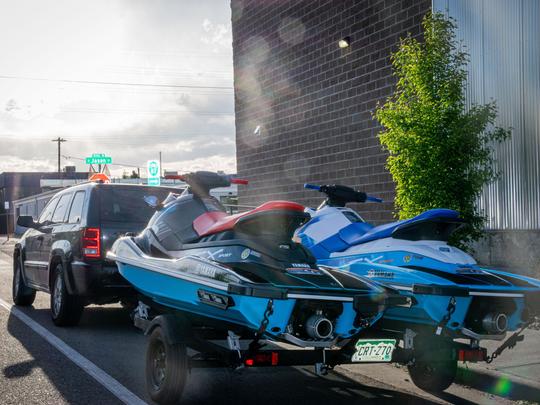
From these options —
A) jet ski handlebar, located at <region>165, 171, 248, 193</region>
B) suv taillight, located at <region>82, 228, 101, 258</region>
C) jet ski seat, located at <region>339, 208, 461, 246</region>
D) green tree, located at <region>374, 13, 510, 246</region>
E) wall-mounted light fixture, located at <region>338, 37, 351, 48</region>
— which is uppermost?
wall-mounted light fixture, located at <region>338, 37, 351, 48</region>

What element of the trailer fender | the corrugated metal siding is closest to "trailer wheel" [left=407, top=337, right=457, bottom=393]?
the trailer fender

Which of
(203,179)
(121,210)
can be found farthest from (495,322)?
(121,210)

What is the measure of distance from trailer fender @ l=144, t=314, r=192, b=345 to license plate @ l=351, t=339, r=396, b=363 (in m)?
1.31

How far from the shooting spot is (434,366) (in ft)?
19.8

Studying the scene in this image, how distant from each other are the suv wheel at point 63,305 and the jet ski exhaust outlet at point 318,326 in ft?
16.3

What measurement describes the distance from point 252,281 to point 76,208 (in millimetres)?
5320

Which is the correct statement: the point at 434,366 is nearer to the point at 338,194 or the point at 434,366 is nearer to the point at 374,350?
the point at 374,350

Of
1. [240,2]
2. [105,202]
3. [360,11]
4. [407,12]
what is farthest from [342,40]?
[105,202]

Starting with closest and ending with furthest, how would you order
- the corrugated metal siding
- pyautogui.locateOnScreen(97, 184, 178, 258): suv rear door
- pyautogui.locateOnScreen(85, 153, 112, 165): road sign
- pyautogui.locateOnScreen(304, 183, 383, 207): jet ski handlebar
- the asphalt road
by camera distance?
the asphalt road < pyautogui.locateOnScreen(304, 183, 383, 207): jet ski handlebar < pyautogui.locateOnScreen(97, 184, 178, 258): suv rear door < the corrugated metal siding < pyautogui.locateOnScreen(85, 153, 112, 165): road sign

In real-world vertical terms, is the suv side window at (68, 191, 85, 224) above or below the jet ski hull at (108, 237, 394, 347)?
above

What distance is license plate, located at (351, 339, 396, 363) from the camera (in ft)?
17.2

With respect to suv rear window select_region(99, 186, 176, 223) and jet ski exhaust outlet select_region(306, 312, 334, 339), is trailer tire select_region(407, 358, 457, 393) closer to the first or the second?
jet ski exhaust outlet select_region(306, 312, 334, 339)

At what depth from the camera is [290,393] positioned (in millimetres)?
6336

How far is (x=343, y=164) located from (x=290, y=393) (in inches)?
407
